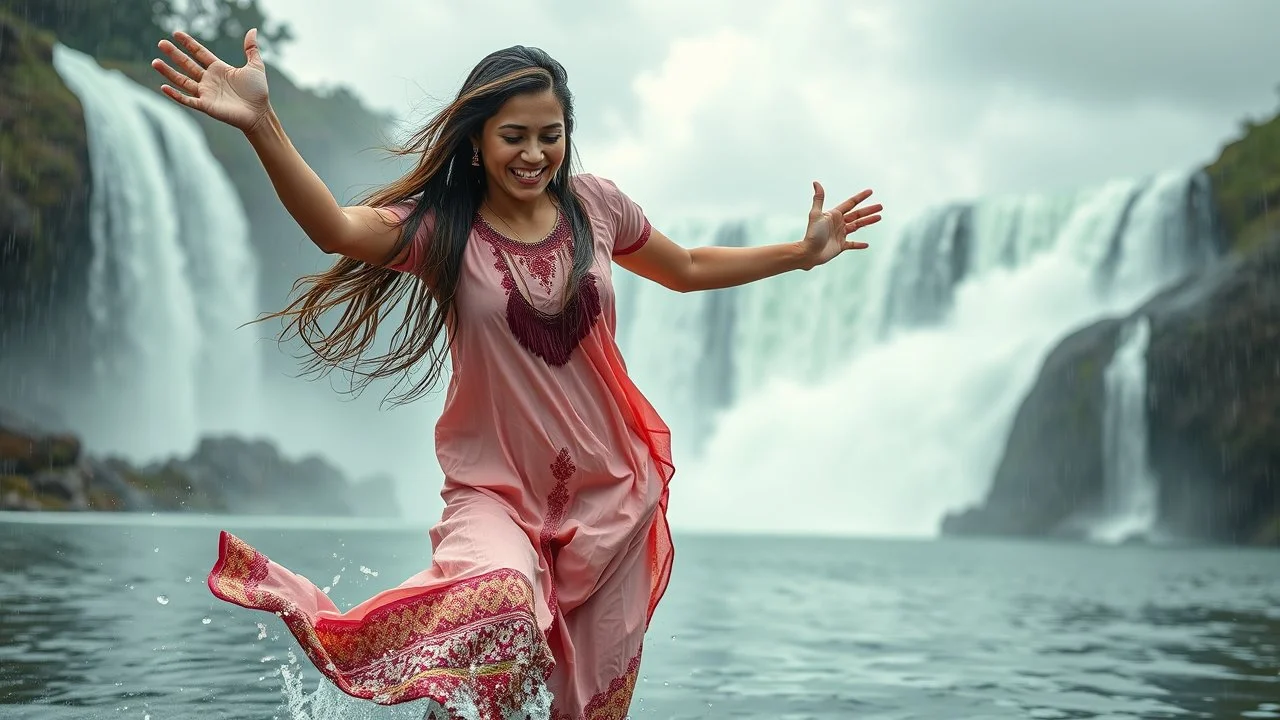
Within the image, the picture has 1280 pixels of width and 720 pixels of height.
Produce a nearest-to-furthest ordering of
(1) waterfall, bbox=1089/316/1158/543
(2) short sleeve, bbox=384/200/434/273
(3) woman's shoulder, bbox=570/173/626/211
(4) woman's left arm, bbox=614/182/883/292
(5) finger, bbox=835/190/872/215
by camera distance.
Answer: (2) short sleeve, bbox=384/200/434/273
(3) woman's shoulder, bbox=570/173/626/211
(4) woman's left arm, bbox=614/182/883/292
(5) finger, bbox=835/190/872/215
(1) waterfall, bbox=1089/316/1158/543

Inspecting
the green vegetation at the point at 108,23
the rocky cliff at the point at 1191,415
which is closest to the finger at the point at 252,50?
the rocky cliff at the point at 1191,415

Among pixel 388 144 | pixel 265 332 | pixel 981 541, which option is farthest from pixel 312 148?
pixel 388 144

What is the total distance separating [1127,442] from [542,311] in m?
31.0

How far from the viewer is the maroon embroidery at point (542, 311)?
370 cm

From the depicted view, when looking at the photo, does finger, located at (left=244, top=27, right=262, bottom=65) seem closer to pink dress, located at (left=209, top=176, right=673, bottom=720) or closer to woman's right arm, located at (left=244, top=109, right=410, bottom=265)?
woman's right arm, located at (left=244, top=109, right=410, bottom=265)

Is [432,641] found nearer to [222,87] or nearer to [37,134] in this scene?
[222,87]

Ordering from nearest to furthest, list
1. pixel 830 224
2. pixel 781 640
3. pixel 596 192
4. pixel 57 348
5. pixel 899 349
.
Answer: pixel 596 192 < pixel 830 224 < pixel 781 640 < pixel 57 348 < pixel 899 349

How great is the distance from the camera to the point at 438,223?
146 inches

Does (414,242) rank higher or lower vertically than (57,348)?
lower

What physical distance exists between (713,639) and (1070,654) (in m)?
2.21

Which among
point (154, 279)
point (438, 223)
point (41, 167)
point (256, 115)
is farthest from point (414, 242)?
point (154, 279)

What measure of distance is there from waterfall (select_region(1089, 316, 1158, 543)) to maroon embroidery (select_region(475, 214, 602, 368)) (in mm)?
30343

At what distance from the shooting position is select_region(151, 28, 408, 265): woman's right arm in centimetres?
328

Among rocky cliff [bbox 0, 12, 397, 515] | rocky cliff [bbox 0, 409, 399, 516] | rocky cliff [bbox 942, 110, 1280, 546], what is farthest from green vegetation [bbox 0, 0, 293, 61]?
rocky cliff [bbox 942, 110, 1280, 546]
